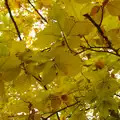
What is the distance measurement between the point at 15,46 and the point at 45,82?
0.43 feet

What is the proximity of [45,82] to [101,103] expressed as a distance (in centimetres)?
40

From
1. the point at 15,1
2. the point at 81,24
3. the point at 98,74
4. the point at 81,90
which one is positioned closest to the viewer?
the point at 81,24

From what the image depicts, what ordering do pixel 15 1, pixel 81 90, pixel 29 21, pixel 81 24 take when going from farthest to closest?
pixel 29 21, pixel 15 1, pixel 81 90, pixel 81 24

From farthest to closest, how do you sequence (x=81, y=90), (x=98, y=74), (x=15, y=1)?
(x=15, y=1) < (x=81, y=90) < (x=98, y=74)

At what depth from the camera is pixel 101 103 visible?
3.51 feet

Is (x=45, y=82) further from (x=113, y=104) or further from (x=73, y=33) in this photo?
(x=113, y=104)

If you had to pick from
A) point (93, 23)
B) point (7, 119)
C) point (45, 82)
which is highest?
point (93, 23)

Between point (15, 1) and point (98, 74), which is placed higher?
point (98, 74)

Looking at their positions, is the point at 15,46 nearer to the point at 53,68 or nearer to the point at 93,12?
the point at 53,68

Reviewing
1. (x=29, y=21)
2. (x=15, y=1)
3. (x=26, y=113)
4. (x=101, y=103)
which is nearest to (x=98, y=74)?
(x=101, y=103)

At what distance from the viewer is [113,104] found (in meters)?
1.08

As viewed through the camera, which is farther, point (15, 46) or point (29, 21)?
Answer: point (29, 21)

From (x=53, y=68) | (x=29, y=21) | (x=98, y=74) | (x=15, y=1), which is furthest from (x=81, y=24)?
(x=29, y=21)

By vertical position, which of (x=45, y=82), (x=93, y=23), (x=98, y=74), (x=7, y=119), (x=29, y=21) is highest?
(x=93, y=23)
